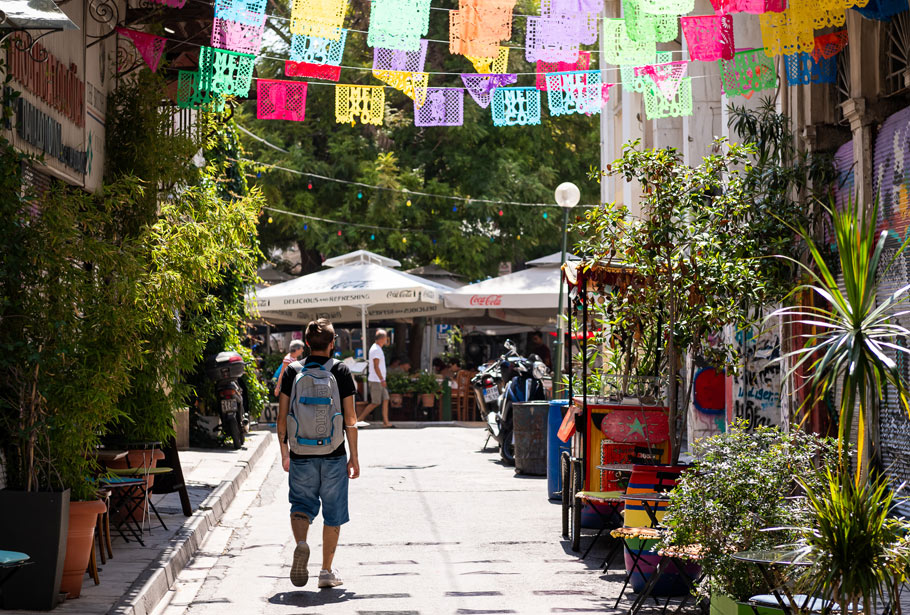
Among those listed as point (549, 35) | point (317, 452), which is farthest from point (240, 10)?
Answer: point (317, 452)

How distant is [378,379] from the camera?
24.5m

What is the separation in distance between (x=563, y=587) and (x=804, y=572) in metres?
3.45

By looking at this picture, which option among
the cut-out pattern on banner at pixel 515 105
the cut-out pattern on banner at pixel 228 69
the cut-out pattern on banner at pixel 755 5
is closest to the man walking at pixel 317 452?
the cut-out pattern on banner at pixel 755 5

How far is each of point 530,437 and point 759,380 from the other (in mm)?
3596

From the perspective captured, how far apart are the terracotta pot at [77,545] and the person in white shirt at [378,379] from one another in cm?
1612

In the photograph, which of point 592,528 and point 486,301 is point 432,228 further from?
point 592,528

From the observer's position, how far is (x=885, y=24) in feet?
33.1

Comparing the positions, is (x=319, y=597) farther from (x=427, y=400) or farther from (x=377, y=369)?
(x=427, y=400)

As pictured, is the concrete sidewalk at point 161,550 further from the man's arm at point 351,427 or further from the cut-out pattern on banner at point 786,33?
the cut-out pattern on banner at point 786,33

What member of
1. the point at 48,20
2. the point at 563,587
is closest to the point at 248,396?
the point at 563,587

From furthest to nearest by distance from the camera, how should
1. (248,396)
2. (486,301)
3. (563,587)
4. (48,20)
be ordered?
(486,301) → (248,396) → (563,587) → (48,20)

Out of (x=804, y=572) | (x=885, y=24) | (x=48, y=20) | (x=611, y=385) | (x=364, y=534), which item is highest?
(x=885, y=24)

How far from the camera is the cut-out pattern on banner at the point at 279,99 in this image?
12.9 metres

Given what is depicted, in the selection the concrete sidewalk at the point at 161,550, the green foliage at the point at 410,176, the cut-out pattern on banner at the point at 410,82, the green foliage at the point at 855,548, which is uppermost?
the green foliage at the point at 410,176
